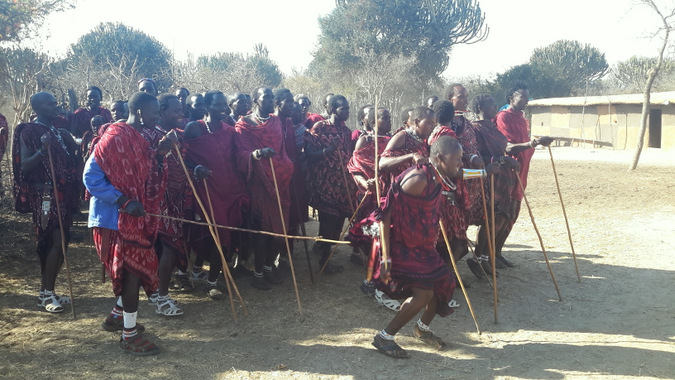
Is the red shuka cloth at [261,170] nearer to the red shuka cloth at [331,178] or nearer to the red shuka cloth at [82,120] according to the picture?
the red shuka cloth at [331,178]

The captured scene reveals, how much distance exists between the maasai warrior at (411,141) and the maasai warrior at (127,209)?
199 cm

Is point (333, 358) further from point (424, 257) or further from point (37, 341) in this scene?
point (37, 341)

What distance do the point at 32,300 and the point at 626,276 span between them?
21.0 feet

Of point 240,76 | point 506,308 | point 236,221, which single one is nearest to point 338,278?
point 236,221

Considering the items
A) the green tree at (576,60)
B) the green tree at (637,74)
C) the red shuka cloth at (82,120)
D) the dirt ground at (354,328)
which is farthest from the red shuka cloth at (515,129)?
the green tree at (576,60)

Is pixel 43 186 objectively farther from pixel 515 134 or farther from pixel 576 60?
pixel 576 60

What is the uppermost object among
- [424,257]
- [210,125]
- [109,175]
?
[210,125]

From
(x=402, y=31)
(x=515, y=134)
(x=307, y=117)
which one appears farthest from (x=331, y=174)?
(x=402, y=31)

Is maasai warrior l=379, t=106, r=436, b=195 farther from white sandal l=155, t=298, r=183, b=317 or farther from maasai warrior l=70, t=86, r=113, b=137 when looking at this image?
maasai warrior l=70, t=86, r=113, b=137

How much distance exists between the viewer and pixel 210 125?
5383mm

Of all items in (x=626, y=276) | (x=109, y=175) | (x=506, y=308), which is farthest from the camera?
(x=626, y=276)

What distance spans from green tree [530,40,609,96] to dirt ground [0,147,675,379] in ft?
127

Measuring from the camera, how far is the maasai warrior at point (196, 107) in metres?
5.97

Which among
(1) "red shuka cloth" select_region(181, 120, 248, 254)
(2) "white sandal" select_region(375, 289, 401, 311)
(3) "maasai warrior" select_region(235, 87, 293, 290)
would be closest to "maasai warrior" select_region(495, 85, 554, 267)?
(2) "white sandal" select_region(375, 289, 401, 311)
